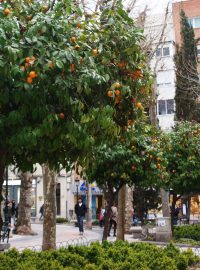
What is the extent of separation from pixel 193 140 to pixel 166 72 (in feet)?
93.4

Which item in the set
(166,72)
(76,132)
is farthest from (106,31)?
(166,72)

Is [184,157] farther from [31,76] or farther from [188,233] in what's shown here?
[31,76]

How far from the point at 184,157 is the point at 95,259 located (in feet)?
33.6

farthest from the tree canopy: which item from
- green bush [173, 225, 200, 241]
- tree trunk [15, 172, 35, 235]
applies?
tree trunk [15, 172, 35, 235]

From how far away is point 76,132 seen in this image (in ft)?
16.0

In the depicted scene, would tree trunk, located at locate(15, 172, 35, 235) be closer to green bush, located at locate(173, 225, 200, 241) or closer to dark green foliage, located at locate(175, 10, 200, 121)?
green bush, located at locate(173, 225, 200, 241)

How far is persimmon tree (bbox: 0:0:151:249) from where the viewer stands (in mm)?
4574

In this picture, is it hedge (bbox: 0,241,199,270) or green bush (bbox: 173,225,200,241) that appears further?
green bush (bbox: 173,225,200,241)

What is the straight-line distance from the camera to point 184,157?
691 inches

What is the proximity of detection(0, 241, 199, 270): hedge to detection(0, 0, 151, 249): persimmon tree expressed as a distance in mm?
2182

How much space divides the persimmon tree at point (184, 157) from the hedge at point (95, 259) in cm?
817

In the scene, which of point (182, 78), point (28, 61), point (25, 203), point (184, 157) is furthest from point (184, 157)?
point (182, 78)

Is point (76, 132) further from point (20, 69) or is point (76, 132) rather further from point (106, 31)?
point (106, 31)

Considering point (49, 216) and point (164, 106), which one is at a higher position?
point (164, 106)
